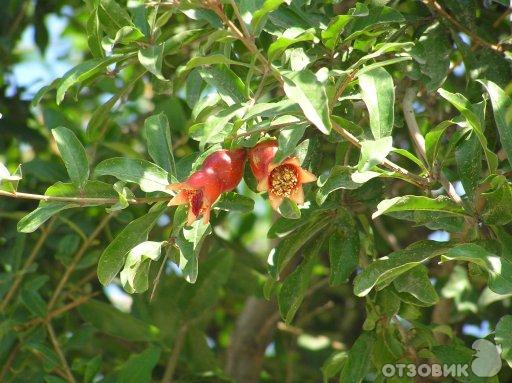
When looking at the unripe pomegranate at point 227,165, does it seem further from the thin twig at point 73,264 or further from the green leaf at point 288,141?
the thin twig at point 73,264

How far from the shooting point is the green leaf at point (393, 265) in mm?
1283

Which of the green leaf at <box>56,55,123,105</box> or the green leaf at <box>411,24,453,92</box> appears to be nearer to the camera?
the green leaf at <box>56,55,123,105</box>

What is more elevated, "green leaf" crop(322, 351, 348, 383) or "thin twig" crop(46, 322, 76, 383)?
"green leaf" crop(322, 351, 348, 383)

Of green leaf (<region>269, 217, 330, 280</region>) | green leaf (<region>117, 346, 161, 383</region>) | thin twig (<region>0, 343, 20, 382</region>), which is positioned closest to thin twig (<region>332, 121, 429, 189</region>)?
green leaf (<region>269, 217, 330, 280</region>)

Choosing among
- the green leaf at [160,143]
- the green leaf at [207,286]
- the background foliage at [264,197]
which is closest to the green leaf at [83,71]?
the background foliage at [264,197]

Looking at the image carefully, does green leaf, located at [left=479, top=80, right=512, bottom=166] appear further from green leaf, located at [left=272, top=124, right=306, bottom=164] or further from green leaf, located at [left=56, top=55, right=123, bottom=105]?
green leaf, located at [left=56, top=55, right=123, bottom=105]

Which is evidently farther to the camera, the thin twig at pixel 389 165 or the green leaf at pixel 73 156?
the green leaf at pixel 73 156

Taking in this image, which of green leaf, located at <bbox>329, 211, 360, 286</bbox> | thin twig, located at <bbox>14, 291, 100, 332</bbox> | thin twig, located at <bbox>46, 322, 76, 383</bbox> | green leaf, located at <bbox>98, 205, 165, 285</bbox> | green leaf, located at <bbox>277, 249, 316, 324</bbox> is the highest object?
green leaf, located at <bbox>98, 205, 165, 285</bbox>

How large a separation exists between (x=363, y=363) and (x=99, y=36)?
675mm

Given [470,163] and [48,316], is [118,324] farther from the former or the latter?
[470,163]

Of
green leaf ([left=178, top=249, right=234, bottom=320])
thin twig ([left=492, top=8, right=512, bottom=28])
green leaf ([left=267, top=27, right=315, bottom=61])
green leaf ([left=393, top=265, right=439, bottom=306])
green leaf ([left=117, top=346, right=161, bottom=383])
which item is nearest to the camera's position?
green leaf ([left=267, top=27, right=315, bottom=61])

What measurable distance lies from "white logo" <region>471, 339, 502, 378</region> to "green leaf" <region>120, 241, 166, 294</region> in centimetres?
59

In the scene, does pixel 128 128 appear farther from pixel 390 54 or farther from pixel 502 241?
pixel 502 241

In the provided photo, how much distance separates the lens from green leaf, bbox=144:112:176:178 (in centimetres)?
145
